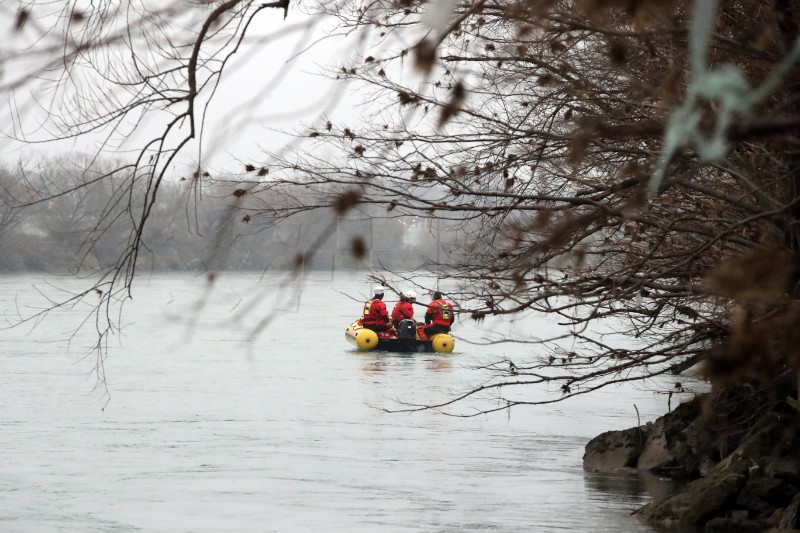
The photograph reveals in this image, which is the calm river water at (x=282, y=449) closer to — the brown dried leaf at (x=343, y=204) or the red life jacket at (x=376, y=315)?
the brown dried leaf at (x=343, y=204)

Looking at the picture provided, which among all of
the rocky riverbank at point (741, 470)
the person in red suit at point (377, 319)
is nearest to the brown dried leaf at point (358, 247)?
the rocky riverbank at point (741, 470)

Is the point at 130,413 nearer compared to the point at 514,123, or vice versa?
the point at 514,123

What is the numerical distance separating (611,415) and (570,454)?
5.01m

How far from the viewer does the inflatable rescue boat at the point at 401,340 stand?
3572 centimetres

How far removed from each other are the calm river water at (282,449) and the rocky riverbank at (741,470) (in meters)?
0.61

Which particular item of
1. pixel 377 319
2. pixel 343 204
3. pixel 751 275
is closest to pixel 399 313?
pixel 377 319

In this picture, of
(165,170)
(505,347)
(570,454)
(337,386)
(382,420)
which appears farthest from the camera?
(505,347)

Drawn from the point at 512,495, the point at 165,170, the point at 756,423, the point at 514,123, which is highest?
the point at 514,123

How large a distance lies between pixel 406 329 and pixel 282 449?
53.3ft

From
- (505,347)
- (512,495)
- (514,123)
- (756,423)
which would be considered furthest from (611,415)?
(505,347)

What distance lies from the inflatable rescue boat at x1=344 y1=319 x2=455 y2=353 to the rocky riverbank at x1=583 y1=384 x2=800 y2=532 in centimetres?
1990

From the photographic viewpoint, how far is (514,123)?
41.4 feet

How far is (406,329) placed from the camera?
35562mm

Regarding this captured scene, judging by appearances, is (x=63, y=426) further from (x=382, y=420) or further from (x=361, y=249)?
(x=361, y=249)
